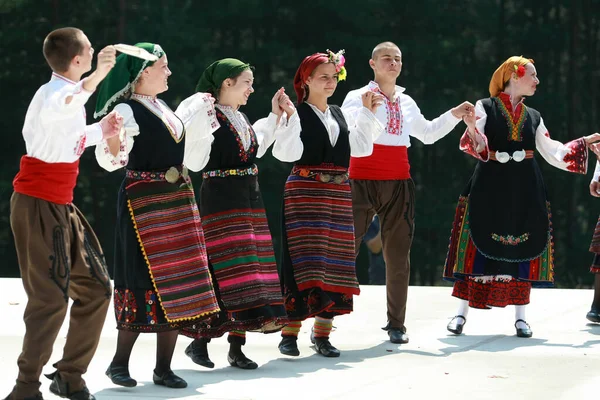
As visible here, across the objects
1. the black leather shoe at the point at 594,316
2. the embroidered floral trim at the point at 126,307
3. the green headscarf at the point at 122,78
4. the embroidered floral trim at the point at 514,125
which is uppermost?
the green headscarf at the point at 122,78

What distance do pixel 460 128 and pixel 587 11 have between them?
2.87m

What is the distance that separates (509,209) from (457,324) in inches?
28.4

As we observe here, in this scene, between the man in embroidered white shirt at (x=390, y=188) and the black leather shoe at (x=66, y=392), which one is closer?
the black leather shoe at (x=66, y=392)

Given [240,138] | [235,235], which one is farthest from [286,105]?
[235,235]

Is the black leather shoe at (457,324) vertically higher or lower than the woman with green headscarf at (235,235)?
lower

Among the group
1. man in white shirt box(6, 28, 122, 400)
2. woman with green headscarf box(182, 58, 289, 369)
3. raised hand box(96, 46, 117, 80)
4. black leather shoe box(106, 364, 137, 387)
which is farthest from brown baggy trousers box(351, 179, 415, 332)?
raised hand box(96, 46, 117, 80)

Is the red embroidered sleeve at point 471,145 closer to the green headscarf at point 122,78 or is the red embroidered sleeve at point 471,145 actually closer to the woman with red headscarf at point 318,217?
the woman with red headscarf at point 318,217

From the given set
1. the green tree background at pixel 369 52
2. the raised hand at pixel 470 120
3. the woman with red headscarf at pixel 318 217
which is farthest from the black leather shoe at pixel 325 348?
the green tree background at pixel 369 52

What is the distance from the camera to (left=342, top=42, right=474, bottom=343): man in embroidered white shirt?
22.2ft

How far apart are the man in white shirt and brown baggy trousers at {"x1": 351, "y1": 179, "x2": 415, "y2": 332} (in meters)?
2.31

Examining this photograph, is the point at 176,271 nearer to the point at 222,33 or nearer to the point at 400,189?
the point at 400,189

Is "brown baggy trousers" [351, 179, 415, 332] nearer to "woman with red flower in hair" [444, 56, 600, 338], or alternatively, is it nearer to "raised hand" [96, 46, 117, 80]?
"woman with red flower in hair" [444, 56, 600, 338]

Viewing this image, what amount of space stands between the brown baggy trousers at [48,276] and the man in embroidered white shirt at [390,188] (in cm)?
232

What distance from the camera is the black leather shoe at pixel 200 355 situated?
5840 millimetres
